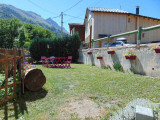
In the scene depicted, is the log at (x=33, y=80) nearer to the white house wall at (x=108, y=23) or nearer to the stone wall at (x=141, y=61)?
the stone wall at (x=141, y=61)

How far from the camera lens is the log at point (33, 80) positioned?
11.9 feet

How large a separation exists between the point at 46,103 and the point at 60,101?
33cm

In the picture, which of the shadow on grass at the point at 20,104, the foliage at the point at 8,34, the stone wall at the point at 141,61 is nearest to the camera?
the shadow on grass at the point at 20,104

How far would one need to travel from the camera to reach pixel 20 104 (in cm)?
288

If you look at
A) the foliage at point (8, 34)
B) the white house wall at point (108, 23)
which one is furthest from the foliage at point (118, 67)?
the foliage at point (8, 34)

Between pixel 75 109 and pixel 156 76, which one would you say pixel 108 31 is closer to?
pixel 156 76

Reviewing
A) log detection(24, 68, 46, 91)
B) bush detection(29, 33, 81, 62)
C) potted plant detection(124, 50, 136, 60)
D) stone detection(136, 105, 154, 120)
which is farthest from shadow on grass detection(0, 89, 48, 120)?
bush detection(29, 33, 81, 62)

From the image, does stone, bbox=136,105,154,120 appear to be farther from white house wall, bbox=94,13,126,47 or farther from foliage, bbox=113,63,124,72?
white house wall, bbox=94,13,126,47

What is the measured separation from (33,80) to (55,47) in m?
11.9

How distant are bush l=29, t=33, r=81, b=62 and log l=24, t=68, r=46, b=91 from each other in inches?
450

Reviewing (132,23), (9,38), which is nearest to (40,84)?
(132,23)

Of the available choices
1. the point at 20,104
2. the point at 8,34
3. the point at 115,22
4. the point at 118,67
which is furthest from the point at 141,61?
the point at 8,34

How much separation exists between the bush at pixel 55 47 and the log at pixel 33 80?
37.5 ft

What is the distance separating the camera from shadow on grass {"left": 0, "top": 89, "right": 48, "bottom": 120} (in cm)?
244
